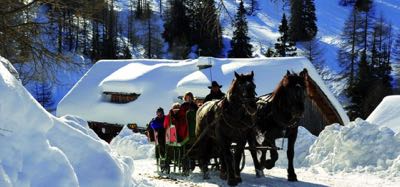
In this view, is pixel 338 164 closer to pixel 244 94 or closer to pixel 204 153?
pixel 204 153

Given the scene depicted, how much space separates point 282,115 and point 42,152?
6044 millimetres

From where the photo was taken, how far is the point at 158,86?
106 feet

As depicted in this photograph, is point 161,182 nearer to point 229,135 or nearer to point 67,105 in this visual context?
point 229,135

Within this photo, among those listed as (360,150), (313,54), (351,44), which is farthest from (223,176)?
(351,44)

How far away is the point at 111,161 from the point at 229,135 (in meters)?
3.87

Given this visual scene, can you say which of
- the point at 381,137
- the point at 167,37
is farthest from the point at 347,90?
the point at 381,137

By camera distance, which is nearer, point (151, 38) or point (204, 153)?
point (204, 153)

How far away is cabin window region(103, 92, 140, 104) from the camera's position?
3309 centimetres

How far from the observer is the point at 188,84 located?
29906mm

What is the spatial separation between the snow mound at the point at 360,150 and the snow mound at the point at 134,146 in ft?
20.8

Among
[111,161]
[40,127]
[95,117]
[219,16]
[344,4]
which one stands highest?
[344,4]

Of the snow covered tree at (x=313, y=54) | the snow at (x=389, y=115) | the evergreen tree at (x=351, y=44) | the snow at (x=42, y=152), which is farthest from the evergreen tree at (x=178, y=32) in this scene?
the snow at (x=42, y=152)

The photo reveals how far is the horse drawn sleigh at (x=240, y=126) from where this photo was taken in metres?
10.6

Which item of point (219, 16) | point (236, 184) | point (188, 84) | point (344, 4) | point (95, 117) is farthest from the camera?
point (344, 4)
